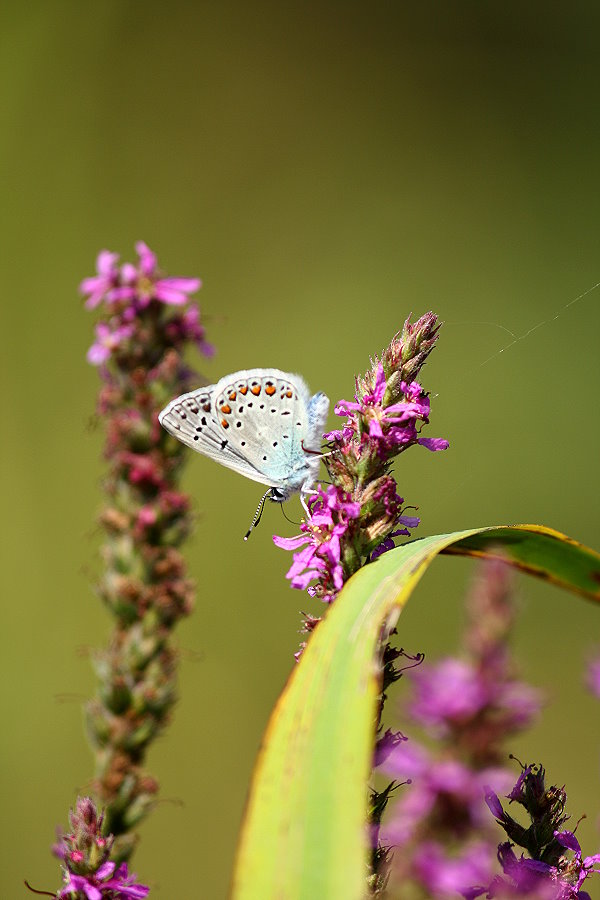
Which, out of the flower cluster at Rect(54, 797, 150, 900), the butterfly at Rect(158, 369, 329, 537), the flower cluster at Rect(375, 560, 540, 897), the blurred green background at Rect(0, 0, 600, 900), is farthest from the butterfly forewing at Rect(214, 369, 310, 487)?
the blurred green background at Rect(0, 0, 600, 900)

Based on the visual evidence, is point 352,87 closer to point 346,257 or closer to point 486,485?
point 346,257

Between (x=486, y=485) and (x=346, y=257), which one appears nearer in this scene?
(x=486, y=485)

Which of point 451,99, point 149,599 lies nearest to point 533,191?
point 451,99

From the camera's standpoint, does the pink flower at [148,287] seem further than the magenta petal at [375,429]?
Yes

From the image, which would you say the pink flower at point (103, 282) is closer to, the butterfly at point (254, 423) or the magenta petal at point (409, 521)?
the butterfly at point (254, 423)

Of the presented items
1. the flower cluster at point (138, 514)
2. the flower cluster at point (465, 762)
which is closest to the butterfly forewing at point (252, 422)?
the flower cluster at point (138, 514)

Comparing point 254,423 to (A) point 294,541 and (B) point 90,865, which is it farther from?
(B) point 90,865
